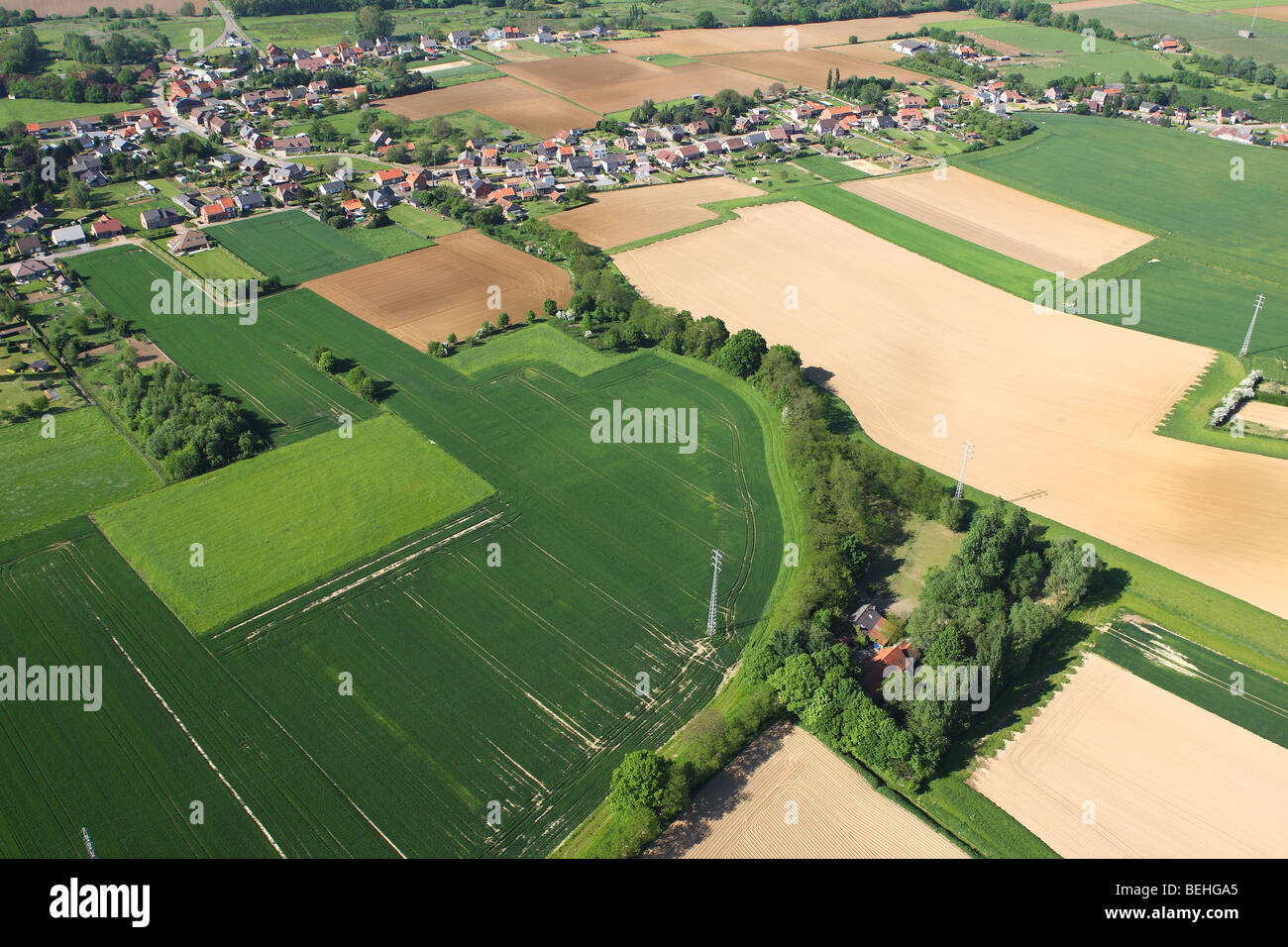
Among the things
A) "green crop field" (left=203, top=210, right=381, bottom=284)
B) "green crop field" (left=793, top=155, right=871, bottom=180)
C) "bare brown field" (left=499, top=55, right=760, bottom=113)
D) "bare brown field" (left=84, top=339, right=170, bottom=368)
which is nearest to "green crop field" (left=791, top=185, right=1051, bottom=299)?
"green crop field" (left=793, top=155, right=871, bottom=180)

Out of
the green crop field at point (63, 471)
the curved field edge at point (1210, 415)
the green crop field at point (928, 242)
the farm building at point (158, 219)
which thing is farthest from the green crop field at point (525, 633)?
the farm building at point (158, 219)

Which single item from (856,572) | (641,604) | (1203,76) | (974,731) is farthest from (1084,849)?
(1203,76)

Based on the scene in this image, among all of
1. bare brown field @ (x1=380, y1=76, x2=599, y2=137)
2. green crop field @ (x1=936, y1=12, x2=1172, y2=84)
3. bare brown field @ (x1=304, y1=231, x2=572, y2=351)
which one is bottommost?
bare brown field @ (x1=304, y1=231, x2=572, y2=351)

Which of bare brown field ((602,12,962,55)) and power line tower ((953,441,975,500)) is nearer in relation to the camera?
power line tower ((953,441,975,500))

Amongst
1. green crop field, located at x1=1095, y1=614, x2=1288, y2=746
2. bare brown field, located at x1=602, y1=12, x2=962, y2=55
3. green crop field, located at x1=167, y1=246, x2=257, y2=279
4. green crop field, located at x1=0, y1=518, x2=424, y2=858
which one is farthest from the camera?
bare brown field, located at x1=602, y1=12, x2=962, y2=55

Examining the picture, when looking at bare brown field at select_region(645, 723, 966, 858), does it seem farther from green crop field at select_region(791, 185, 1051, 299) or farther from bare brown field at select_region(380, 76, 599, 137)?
bare brown field at select_region(380, 76, 599, 137)

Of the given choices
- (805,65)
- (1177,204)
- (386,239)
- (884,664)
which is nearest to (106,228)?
(386,239)

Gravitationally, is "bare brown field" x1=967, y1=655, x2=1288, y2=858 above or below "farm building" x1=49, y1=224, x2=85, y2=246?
below
